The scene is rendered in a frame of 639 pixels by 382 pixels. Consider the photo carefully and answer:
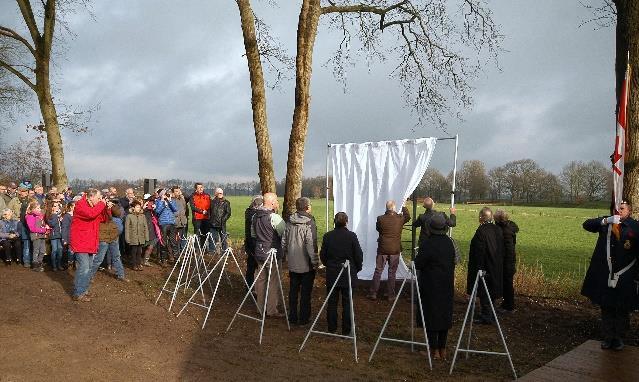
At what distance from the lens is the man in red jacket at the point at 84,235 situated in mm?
8859

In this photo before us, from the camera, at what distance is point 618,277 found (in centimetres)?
634

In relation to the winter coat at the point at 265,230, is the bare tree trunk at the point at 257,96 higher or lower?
higher

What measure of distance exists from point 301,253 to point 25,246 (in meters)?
8.23

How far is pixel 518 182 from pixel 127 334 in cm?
8046

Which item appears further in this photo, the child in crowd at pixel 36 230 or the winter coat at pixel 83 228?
the child in crowd at pixel 36 230

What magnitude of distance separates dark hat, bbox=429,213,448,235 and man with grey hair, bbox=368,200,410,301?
10.9 feet

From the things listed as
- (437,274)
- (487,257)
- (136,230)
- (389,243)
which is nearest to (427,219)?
(389,243)

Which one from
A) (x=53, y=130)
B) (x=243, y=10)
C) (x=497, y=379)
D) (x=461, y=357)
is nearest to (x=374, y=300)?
(x=461, y=357)

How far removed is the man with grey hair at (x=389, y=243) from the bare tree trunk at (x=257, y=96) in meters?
3.29

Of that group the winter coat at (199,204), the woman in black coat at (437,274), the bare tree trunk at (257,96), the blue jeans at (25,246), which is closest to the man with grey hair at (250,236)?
the bare tree trunk at (257,96)

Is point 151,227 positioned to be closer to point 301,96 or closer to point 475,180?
point 301,96

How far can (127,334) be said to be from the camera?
275 inches

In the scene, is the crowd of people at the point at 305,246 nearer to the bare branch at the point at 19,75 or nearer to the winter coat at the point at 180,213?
the winter coat at the point at 180,213

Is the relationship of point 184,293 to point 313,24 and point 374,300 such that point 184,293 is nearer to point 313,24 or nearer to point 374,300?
point 374,300
